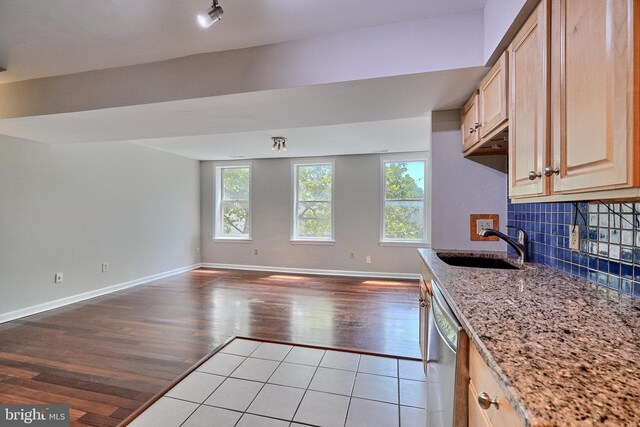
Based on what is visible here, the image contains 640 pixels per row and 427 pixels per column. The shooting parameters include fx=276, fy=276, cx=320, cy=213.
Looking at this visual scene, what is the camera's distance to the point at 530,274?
1.42 meters

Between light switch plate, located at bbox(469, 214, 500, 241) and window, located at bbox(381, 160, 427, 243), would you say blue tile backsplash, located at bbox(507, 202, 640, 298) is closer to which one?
light switch plate, located at bbox(469, 214, 500, 241)

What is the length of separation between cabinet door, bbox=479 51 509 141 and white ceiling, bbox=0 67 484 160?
0.35 feet

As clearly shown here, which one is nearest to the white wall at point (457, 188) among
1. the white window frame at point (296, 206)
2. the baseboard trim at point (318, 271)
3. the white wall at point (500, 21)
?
the white wall at point (500, 21)

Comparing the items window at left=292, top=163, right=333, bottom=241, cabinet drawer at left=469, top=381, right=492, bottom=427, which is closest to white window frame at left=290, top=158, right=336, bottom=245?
window at left=292, top=163, right=333, bottom=241

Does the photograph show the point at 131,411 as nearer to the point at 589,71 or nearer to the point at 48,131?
the point at 589,71

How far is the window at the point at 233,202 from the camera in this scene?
6035 millimetres

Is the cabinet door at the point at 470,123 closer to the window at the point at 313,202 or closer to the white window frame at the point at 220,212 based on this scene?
the window at the point at 313,202

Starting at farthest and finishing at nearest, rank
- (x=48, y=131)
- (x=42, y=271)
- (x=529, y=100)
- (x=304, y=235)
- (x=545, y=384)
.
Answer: (x=304, y=235) → (x=42, y=271) → (x=48, y=131) → (x=529, y=100) → (x=545, y=384)

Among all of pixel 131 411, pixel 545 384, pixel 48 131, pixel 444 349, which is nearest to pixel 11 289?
pixel 48 131

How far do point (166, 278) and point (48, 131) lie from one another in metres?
2.99

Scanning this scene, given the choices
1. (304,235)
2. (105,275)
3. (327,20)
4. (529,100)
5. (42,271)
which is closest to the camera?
(529,100)

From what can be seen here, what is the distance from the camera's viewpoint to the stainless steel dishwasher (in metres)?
0.87

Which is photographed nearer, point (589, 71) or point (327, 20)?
point (589, 71)

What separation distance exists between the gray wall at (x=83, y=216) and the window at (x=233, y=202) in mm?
774
